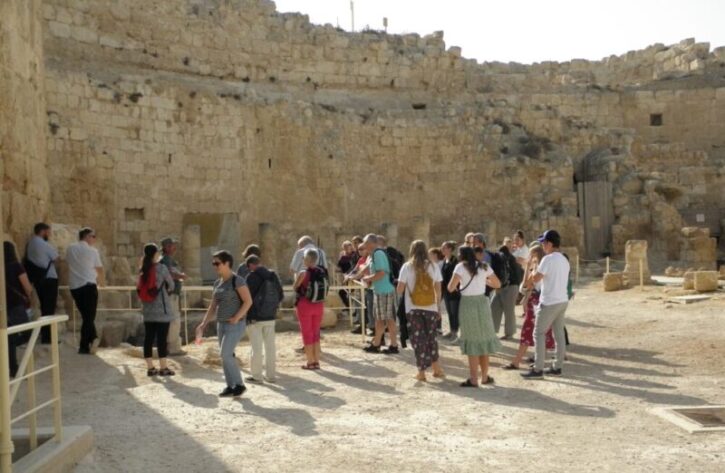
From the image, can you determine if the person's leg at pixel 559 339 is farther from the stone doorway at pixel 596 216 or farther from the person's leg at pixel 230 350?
the stone doorway at pixel 596 216

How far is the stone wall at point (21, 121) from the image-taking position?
9.01 metres

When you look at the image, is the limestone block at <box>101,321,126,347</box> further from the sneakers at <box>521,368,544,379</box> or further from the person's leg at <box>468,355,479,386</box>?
the sneakers at <box>521,368,544,379</box>

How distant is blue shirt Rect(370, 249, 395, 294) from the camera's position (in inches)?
378

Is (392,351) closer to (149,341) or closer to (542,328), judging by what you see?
(542,328)

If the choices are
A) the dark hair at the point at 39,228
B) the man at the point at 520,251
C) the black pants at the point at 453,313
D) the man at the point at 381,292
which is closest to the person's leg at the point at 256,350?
the man at the point at 381,292

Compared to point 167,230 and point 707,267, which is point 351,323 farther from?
point 707,267

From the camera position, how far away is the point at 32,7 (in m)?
10.4

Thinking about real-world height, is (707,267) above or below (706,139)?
below

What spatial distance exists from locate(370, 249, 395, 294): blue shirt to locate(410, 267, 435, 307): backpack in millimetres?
1648

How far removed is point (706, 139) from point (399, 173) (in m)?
12.3

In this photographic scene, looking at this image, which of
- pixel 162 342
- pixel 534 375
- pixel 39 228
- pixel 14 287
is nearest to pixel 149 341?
pixel 162 342

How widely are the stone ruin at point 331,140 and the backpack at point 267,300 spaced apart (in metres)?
8.49

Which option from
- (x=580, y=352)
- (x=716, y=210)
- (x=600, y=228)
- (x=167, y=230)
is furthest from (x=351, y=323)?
(x=716, y=210)

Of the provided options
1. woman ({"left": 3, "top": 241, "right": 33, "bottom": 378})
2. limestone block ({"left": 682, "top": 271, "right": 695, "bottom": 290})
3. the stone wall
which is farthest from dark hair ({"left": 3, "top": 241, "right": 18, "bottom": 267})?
limestone block ({"left": 682, "top": 271, "right": 695, "bottom": 290})
